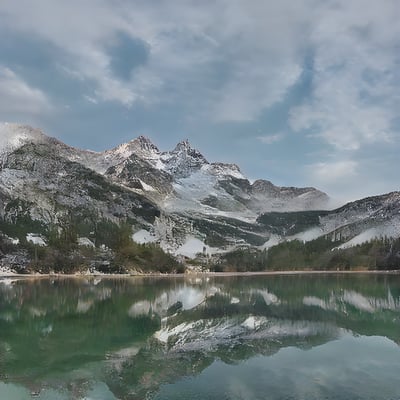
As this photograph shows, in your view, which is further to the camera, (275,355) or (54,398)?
(275,355)

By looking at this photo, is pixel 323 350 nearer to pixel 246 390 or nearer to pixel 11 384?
pixel 246 390

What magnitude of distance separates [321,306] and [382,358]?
134 ft

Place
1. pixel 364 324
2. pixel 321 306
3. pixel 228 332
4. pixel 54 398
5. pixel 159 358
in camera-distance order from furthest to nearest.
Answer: pixel 321 306
pixel 364 324
pixel 228 332
pixel 159 358
pixel 54 398

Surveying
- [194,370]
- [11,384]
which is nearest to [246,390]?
[194,370]

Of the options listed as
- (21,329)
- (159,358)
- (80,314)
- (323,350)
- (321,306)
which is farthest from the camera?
(321,306)

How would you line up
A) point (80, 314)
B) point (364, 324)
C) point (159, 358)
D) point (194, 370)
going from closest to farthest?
point (194, 370)
point (159, 358)
point (364, 324)
point (80, 314)

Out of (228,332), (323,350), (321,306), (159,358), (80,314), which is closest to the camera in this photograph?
(159,358)

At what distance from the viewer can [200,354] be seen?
38.4m

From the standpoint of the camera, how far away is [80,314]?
226 ft

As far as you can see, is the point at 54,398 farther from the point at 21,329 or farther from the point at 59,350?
the point at 21,329

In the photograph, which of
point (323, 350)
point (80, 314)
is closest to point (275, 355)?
point (323, 350)

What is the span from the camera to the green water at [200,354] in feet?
94.1

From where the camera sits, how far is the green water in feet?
94.1

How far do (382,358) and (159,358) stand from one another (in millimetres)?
17019
